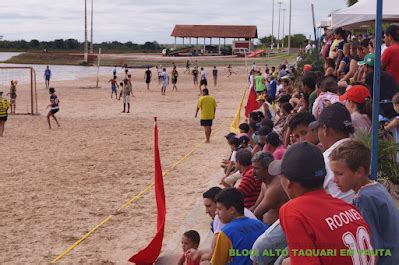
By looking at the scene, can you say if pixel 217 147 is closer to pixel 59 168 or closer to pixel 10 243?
pixel 59 168

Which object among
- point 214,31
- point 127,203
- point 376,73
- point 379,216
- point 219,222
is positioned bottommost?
point 127,203

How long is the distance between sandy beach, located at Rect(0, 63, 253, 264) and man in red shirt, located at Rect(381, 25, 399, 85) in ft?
13.0

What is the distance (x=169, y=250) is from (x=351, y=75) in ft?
15.2

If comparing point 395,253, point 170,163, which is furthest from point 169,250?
point 170,163

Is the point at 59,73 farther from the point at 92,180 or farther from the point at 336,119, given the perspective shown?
the point at 336,119

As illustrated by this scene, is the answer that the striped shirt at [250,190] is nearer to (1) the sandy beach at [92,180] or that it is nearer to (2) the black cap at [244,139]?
(1) the sandy beach at [92,180]

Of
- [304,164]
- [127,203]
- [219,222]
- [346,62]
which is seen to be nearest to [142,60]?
[346,62]

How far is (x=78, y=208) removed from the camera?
10734mm

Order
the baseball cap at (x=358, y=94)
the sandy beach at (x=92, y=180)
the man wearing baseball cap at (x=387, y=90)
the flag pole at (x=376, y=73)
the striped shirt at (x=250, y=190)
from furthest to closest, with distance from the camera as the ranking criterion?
the sandy beach at (x=92, y=180)
the man wearing baseball cap at (x=387, y=90)
the striped shirt at (x=250, y=190)
the baseball cap at (x=358, y=94)
the flag pole at (x=376, y=73)

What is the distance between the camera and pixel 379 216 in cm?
329

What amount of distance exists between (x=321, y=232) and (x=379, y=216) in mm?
632

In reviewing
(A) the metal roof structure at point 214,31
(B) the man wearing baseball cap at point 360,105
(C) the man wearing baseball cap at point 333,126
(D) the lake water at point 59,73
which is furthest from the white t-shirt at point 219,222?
(A) the metal roof structure at point 214,31

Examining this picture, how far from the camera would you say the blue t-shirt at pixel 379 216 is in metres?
3.27

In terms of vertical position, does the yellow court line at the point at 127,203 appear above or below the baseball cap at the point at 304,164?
below
